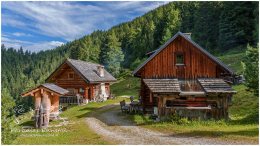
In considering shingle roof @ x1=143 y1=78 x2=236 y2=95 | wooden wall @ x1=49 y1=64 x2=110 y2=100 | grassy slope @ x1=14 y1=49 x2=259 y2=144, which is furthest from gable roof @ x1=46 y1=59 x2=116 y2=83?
shingle roof @ x1=143 y1=78 x2=236 y2=95

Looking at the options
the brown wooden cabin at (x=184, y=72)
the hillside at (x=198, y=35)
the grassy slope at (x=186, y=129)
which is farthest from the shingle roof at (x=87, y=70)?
the hillside at (x=198, y=35)

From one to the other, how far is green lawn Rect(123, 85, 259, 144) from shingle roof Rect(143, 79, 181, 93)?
2540mm

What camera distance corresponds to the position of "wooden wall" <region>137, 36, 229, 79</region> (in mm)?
28641

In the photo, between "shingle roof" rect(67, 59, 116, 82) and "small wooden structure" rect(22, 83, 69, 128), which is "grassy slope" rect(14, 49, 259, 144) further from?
"shingle roof" rect(67, 59, 116, 82)

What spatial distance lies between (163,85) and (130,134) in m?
6.85

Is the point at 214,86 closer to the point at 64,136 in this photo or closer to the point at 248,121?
the point at 248,121

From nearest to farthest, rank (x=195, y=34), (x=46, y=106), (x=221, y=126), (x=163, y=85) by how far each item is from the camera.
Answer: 1. (x=221, y=126)
2. (x=46, y=106)
3. (x=163, y=85)
4. (x=195, y=34)

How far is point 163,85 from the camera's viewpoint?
88.9 feet

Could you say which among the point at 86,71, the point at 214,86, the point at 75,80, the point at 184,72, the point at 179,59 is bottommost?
the point at 214,86

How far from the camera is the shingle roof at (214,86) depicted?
85.2ft

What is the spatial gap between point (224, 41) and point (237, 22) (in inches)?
203

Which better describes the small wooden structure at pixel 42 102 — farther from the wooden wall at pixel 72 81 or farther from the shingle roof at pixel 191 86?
the wooden wall at pixel 72 81

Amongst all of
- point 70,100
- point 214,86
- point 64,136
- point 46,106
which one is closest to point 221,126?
point 214,86

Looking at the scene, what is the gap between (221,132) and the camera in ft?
68.4
